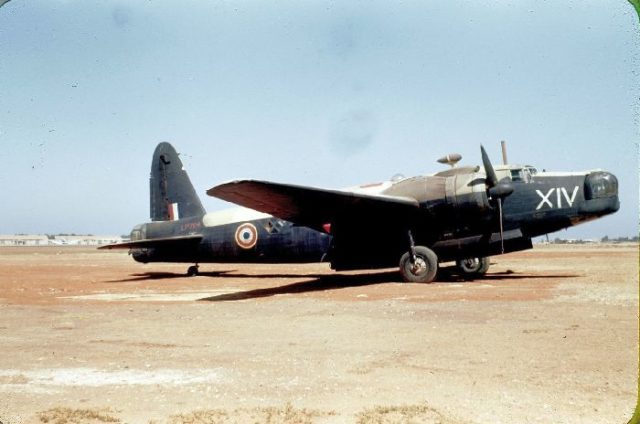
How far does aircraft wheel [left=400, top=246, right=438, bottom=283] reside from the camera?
45.4 ft

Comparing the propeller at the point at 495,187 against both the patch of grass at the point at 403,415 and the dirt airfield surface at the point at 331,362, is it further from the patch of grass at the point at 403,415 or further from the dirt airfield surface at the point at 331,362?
the patch of grass at the point at 403,415

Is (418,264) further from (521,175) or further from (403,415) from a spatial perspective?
(403,415)

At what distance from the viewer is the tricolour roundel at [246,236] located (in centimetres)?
1805

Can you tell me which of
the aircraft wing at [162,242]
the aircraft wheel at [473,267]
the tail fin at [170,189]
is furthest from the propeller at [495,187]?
the tail fin at [170,189]

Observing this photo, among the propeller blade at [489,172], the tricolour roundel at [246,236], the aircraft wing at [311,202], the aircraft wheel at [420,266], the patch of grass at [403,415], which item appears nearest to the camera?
the patch of grass at [403,415]

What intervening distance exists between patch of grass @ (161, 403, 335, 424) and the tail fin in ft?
56.9

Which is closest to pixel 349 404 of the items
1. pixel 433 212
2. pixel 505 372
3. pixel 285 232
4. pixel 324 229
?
pixel 505 372

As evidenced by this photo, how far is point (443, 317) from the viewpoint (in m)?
8.05

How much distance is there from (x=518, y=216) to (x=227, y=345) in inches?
403

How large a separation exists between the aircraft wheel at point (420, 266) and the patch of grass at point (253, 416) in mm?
10504

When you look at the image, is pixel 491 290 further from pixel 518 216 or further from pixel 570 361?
pixel 570 361

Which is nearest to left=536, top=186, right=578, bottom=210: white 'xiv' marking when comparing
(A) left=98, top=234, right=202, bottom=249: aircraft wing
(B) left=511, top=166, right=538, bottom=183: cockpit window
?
(B) left=511, top=166, right=538, bottom=183: cockpit window

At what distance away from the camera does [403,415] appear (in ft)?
12.1

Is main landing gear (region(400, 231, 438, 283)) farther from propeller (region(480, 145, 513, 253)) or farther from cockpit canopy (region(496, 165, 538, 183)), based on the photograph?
cockpit canopy (region(496, 165, 538, 183))
